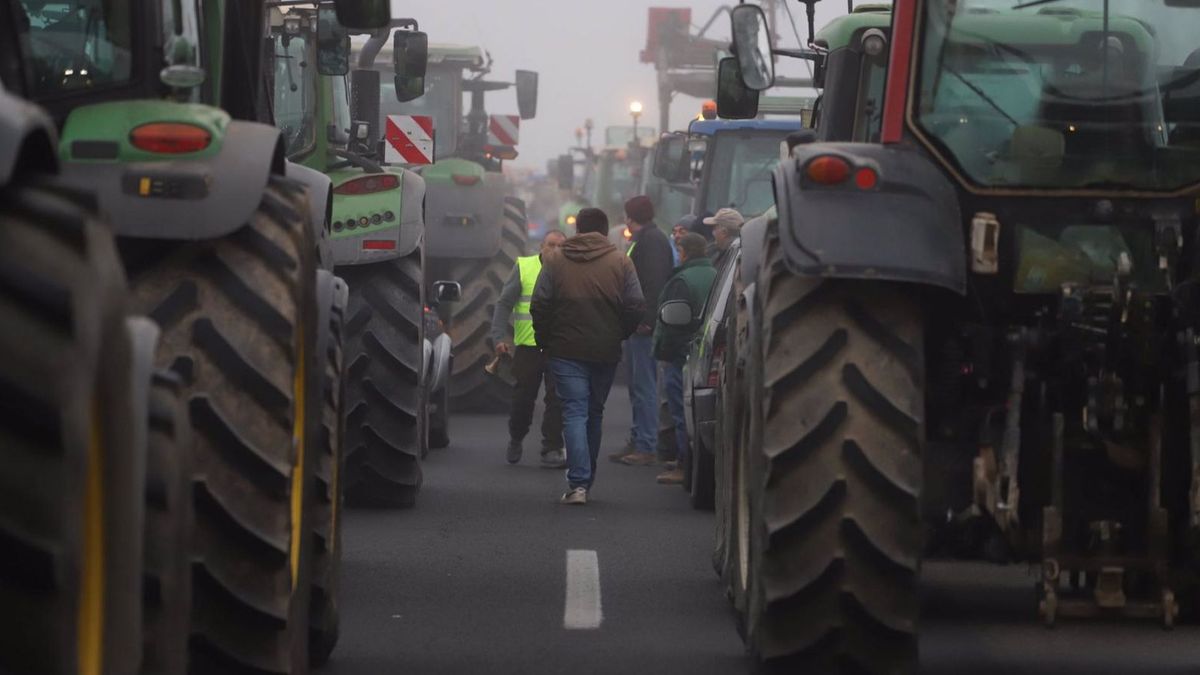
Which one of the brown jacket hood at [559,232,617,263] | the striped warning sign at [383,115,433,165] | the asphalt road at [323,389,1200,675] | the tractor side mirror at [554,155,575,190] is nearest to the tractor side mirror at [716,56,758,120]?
the asphalt road at [323,389,1200,675]

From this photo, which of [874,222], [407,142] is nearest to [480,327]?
[407,142]

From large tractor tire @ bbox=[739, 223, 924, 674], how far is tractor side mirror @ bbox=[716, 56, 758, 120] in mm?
4053

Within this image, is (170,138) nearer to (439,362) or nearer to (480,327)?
(439,362)

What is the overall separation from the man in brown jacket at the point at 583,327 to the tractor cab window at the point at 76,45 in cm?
697

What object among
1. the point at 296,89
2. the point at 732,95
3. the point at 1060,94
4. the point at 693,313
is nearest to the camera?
the point at 1060,94

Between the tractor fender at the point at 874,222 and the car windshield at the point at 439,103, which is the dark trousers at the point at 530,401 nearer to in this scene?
the car windshield at the point at 439,103

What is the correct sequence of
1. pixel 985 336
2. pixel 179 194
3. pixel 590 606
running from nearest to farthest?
pixel 179 194 < pixel 985 336 < pixel 590 606

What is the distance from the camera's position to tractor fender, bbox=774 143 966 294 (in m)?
6.98

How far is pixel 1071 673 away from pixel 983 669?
302 millimetres

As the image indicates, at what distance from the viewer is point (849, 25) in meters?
10.4

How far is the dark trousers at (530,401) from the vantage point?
16891mm

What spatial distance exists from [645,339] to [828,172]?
10229 mm

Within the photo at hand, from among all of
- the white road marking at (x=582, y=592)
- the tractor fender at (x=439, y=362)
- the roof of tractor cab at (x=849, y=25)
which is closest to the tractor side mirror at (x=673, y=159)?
the tractor fender at (x=439, y=362)

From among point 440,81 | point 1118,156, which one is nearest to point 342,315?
point 1118,156
